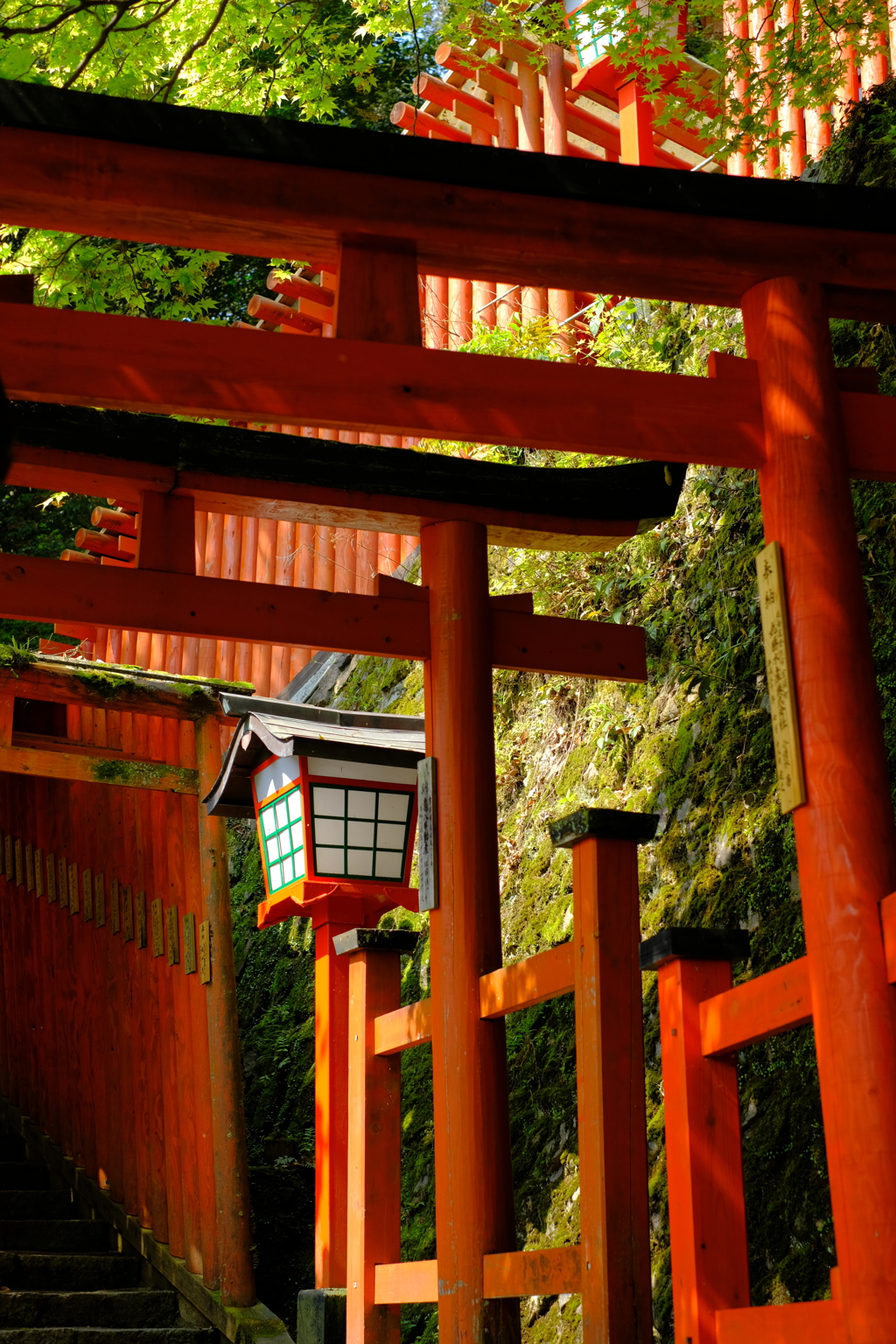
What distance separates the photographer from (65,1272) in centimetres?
661

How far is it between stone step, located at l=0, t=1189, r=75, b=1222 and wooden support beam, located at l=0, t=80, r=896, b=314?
19.5ft

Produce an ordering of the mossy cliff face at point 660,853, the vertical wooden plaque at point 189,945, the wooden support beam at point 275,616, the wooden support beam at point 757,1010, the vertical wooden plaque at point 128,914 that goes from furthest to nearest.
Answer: the vertical wooden plaque at point 128,914, the vertical wooden plaque at point 189,945, the mossy cliff face at point 660,853, the wooden support beam at point 275,616, the wooden support beam at point 757,1010

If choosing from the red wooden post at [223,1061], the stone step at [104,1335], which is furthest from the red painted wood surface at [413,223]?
the stone step at [104,1335]

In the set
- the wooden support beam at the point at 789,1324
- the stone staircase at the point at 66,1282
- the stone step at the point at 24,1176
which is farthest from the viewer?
the stone step at the point at 24,1176

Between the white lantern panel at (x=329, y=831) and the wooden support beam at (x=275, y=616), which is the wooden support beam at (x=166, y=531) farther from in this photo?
the white lantern panel at (x=329, y=831)

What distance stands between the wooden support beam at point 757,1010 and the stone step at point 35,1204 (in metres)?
5.67

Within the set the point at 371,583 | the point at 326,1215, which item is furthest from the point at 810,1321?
the point at 371,583

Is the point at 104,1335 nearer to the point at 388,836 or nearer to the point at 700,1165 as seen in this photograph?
the point at 388,836

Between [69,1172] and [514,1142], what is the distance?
10.8ft

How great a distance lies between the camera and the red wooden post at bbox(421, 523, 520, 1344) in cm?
378

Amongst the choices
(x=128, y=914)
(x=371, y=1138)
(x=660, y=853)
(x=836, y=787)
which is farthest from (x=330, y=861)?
(x=128, y=914)

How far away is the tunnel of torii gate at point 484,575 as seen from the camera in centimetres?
309

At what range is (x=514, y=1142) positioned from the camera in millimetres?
5723

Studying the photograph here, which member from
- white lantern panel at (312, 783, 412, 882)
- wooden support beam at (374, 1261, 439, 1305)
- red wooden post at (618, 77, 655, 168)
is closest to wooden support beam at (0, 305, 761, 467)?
white lantern panel at (312, 783, 412, 882)
